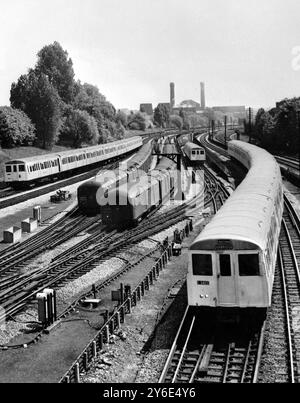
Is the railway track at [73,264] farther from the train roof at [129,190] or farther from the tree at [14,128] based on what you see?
the tree at [14,128]

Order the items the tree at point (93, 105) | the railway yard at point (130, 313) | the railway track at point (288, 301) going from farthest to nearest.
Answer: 1. the tree at point (93, 105)
2. the railway yard at point (130, 313)
3. the railway track at point (288, 301)

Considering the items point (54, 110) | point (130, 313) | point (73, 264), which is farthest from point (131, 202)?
point (54, 110)

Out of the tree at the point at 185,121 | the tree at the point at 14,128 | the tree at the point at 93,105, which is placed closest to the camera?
the tree at the point at 14,128

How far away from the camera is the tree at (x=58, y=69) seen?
84875 millimetres

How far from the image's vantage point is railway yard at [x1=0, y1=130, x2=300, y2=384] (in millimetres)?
12680

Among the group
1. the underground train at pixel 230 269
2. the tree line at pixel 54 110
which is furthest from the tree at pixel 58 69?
the underground train at pixel 230 269

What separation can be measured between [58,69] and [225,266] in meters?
77.8

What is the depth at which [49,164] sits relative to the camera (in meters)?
47.5

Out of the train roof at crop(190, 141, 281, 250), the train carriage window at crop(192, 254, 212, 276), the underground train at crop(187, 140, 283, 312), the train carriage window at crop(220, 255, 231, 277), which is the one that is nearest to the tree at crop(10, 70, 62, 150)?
the train roof at crop(190, 141, 281, 250)

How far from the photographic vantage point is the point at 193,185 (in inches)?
1887

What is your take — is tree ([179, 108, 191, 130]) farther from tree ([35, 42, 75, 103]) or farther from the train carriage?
the train carriage

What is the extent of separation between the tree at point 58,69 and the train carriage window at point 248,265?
75.5 m

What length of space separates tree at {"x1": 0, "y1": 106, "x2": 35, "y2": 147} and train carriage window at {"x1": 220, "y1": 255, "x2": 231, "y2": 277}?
52868 millimetres

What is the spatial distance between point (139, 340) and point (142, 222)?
16762mm
